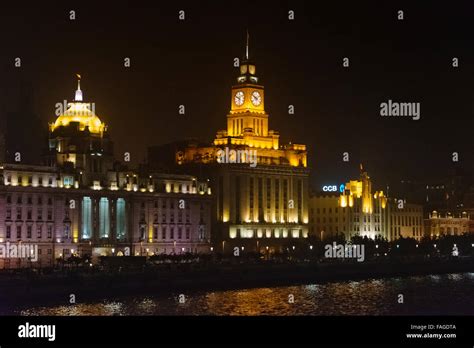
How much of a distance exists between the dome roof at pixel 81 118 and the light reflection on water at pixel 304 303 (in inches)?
1315

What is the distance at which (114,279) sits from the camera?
3538 inches

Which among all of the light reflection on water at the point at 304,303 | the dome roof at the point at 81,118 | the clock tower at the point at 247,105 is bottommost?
the light reflection on water at the point at 304,303

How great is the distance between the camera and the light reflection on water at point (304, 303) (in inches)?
2938

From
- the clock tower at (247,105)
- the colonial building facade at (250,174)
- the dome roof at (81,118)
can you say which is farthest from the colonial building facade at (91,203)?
the clock tower at (247,105)

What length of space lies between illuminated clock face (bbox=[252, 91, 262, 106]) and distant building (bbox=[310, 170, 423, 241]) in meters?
22.0

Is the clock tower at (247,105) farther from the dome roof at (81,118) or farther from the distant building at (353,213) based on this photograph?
the dome roof at (81,118)

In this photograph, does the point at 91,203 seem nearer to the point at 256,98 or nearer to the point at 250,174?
the point at 250,174

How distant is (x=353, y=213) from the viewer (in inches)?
6609

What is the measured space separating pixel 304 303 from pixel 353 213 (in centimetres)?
8607

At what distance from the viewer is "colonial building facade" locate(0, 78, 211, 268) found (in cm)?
10844
